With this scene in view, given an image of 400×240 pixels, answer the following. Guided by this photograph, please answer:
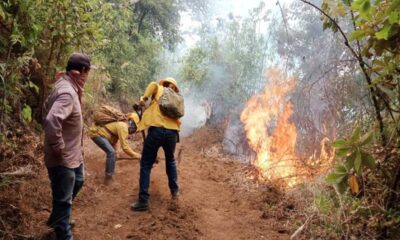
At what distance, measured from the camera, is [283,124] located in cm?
969

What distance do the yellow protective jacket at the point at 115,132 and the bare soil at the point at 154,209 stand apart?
2.36 feet

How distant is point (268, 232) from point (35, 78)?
17.3ft

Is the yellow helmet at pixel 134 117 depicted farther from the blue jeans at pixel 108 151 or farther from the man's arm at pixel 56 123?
the man's arm at pixel 56 123

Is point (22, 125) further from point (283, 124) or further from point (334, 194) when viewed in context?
point (283, 124)

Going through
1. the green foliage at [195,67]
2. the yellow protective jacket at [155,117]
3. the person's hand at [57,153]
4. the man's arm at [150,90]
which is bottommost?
the person's hand at [57,153]

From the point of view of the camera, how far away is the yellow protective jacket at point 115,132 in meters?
6.73

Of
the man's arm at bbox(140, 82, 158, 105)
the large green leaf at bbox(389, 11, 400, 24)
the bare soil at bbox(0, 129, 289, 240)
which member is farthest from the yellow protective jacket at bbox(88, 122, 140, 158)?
the large green leaf at bbox(389, 11, 400, 24)

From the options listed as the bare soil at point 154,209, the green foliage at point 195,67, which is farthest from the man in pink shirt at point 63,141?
the green foliage at point 195,67

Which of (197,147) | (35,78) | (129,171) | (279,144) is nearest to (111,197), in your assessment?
(129,171)

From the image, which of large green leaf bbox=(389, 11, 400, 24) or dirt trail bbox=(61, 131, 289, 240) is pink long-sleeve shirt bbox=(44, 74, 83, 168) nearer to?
dirt trail bbox=(61, 131, 289, 240)

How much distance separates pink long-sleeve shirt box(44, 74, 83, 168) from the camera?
141 inches

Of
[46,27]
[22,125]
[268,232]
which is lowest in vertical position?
[268,232]

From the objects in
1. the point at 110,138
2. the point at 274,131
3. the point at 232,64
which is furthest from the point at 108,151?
the point at 232,64

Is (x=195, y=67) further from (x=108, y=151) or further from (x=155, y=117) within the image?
(x=155, y=117)
